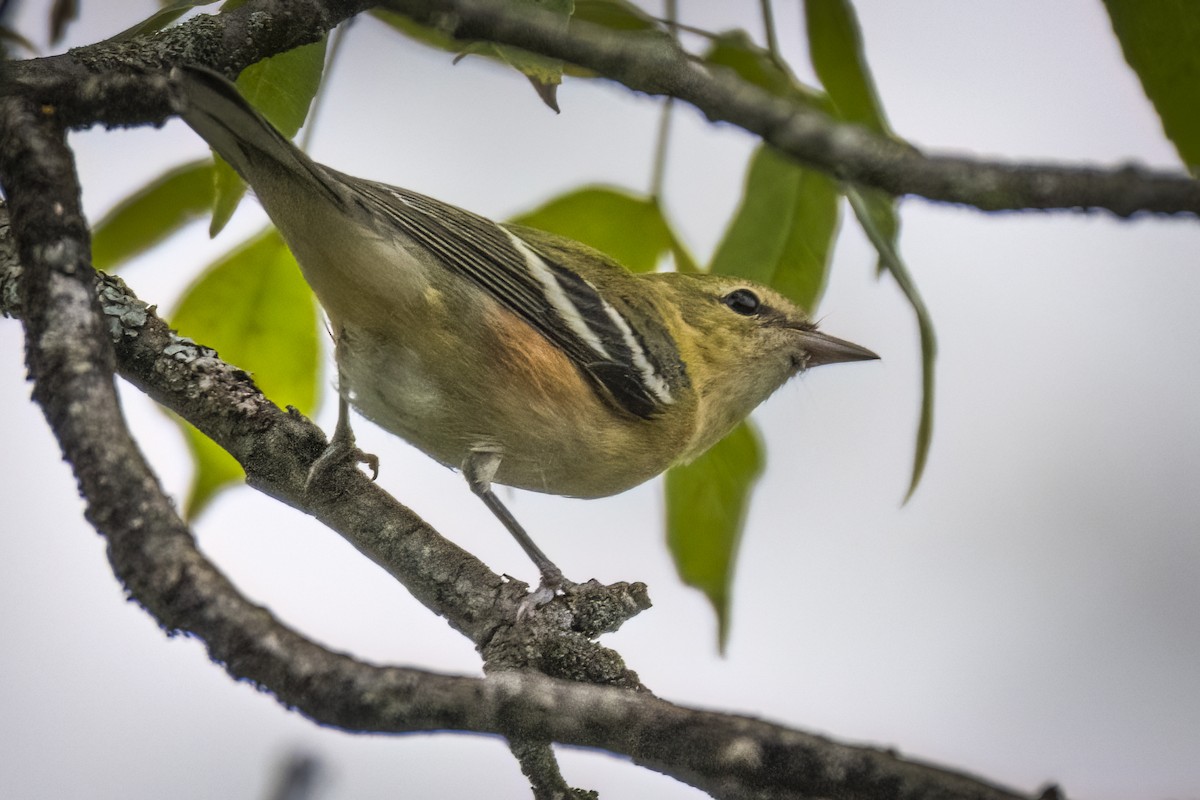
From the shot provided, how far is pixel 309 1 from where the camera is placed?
2297 mm

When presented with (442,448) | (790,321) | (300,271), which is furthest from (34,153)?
(790,321)

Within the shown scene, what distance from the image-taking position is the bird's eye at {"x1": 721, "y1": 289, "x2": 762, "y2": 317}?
4.12 meters

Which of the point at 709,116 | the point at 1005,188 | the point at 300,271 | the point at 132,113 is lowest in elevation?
the point at 1005,188

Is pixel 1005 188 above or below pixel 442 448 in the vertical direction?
below

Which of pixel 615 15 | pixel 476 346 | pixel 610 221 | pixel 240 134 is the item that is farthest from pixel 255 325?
pixel 615 15

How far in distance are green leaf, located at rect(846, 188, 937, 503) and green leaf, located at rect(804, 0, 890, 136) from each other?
28 cm

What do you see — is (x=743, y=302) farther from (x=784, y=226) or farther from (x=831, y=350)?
(x=784, y=226)

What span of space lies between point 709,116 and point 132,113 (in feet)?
3.59

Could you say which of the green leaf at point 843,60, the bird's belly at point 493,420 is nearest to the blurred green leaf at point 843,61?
the green leaf at point 843,60

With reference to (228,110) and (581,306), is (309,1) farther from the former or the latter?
(581,306)

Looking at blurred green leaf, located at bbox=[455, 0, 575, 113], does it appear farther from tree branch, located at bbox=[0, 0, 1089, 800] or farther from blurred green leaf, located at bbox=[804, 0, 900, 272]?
blurred green leaf, located at bbox=[804, 0, 900, 272]

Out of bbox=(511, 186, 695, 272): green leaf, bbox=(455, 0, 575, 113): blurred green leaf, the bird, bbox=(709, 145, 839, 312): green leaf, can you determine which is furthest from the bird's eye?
bbox=(455, 0, 575, 113): blurred green leaf

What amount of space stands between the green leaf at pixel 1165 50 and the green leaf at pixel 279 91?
1603mm

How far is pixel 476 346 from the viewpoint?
10.2 feet
